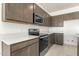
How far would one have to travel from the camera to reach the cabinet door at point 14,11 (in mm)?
1689

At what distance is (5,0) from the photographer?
5.50ft

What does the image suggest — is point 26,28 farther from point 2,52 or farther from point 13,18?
point 2,52

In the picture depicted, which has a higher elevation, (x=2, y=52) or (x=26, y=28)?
(x=26, y=28)

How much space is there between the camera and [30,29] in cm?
286

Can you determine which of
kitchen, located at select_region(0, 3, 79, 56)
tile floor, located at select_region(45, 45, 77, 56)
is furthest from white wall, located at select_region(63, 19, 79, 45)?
tile floor, located at select_region(45, 45, 77, 56)

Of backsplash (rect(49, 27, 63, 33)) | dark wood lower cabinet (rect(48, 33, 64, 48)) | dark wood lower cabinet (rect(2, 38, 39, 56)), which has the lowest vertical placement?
dark wood lower cabinet (rect(48, 33, 64, 48))

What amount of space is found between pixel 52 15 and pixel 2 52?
4.49m

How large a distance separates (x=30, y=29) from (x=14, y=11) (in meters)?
1.13

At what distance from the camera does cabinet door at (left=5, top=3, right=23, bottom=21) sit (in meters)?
1.69

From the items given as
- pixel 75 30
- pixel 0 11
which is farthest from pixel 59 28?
pixel 0 11

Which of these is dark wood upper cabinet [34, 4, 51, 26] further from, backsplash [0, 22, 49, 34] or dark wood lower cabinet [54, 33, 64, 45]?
dark wood lower cabinet [54, 33, 64, 45]

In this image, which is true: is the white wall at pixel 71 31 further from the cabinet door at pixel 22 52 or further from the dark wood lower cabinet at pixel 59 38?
the cabinet door at pixel 22 52

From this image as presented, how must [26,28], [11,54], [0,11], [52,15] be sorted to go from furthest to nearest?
[52,15] < [26,28] < [0,11] < [11,54]

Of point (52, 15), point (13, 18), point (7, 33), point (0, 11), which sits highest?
point (52, 15)
